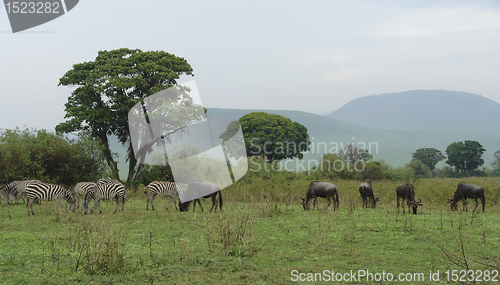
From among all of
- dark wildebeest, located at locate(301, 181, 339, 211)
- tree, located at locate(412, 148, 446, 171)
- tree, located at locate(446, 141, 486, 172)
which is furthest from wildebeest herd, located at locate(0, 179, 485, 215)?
tree, located at locate(412, 148, 446, 171)

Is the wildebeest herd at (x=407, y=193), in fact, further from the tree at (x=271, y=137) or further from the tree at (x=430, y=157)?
the tree at (x=430, y=157)

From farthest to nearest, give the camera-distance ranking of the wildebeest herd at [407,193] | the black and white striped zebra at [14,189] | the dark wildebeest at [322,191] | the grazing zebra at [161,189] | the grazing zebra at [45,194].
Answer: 1. the black and white striped zebra at [14,189]
2. the grazing zebra at [161,189]
3. the dark wildebeest at [322,191]
4. the wildebeest herd at [407,193]
5. the grazing zebra at [45,194]

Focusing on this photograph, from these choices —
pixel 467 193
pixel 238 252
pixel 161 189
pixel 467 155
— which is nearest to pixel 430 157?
pixel 467 155

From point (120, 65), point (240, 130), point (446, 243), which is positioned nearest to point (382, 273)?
point (446, 243)

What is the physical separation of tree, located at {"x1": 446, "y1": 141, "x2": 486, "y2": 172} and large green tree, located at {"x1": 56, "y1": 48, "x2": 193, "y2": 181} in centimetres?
5405

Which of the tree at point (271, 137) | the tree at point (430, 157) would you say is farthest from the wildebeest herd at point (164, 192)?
the tree at point (430, 157)

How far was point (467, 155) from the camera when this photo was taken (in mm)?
65500

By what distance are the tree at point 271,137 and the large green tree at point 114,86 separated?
71.4 feet

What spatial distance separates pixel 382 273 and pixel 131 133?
2780cm

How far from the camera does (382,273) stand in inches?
288

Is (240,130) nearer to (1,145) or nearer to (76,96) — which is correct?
(76,96)

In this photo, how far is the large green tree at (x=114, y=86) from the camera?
99.1ft

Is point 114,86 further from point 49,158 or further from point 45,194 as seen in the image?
point 45,194

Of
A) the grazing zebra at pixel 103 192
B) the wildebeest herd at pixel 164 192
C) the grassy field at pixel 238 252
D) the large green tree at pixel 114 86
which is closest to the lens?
the grassy field at pixel 238 252
